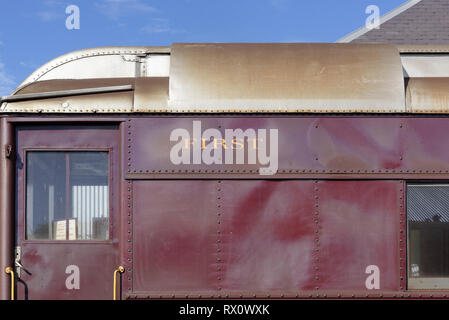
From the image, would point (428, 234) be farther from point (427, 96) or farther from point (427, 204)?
point (427, 96)

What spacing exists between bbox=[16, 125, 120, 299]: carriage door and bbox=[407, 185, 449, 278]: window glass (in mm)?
2674

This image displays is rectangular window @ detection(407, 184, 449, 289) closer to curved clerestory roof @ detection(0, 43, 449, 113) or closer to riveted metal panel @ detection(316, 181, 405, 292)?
riveted metal panel @ detection(316, 181, 405, 292)

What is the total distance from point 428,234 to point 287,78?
1.91 m

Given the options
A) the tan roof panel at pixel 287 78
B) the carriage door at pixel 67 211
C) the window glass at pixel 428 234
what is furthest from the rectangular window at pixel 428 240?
the carriage door at pixel 67 211

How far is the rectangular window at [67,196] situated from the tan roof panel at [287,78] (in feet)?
3.20

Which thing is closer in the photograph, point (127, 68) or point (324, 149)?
point (324, 149)

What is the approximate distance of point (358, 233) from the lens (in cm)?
378

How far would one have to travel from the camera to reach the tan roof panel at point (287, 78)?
3.88 metres

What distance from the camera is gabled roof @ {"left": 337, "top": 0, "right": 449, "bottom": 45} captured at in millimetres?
12961

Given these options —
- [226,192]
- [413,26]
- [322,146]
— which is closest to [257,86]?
[322,146]

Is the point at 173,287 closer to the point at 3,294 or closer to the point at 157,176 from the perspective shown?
the point at 157,176

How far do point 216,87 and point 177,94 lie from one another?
1.21 feet

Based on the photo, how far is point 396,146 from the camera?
12.6 feet
